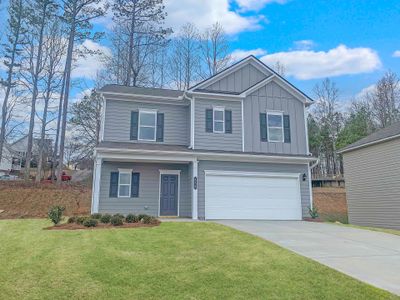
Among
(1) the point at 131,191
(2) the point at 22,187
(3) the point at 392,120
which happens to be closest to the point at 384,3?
(1) the point at 131,191

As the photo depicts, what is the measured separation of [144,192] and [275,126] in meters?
7.41

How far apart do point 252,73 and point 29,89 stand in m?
16.8

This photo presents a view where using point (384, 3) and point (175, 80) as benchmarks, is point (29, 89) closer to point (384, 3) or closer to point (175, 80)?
point (175, 80)

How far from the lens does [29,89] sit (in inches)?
899

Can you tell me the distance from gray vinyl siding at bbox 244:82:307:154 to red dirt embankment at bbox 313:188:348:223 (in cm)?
1299

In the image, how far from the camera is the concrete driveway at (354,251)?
569 centimetres

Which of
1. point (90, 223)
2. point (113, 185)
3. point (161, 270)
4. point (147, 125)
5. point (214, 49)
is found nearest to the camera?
point (161, 270)

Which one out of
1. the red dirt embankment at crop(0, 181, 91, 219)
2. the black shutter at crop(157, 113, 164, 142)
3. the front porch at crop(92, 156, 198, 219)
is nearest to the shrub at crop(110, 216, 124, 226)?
the front porch at crop(92, 156, 198, 219)

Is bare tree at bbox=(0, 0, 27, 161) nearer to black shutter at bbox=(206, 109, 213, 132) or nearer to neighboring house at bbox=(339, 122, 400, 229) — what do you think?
black shutter at bbox=(206, 109, 213, 132)

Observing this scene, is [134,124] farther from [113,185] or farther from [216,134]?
[216,134]

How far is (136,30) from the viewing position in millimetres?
25688

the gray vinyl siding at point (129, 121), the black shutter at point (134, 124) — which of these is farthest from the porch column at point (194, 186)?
the black shutter at point (134, 124)

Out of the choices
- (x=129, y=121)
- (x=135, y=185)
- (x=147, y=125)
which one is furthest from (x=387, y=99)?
(x=135, y=185)

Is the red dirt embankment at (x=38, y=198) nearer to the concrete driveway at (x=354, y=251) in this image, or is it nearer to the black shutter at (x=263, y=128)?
the black shutter at (x=263, y=128)
